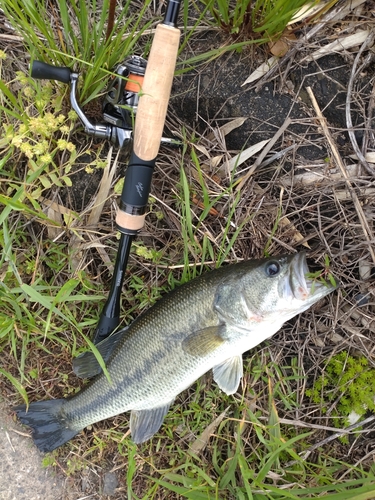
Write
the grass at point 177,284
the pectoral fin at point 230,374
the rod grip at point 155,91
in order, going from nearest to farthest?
the rod grip at point 155,91, the pectoral fin at point 230,374, the grass at point 177,284

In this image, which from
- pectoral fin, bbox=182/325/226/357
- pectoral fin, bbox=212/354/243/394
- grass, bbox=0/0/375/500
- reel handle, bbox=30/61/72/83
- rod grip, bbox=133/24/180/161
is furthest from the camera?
grass, bbox=0/0/375/500

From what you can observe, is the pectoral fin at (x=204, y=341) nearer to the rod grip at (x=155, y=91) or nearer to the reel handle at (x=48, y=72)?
the rod grip at (x=155, y=91)

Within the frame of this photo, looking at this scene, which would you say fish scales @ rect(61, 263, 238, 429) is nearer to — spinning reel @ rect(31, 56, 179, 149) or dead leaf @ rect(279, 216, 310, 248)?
dead leaf @ rect(279, 216, 310, 248)

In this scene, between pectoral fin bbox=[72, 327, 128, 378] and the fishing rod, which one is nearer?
the fishing rod

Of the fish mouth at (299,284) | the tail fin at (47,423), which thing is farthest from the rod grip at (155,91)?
the tail fin at (47,423)

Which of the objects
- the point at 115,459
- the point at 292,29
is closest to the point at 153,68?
the point at 292,29

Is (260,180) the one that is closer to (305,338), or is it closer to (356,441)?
(305,338)

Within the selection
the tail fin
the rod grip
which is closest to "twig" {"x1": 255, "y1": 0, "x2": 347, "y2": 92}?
the rod grip
